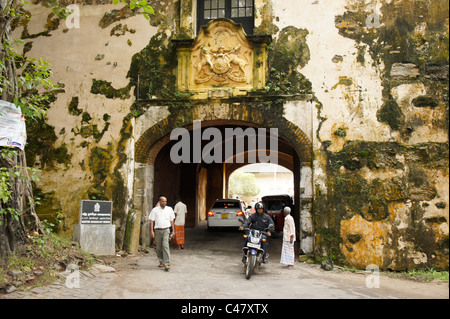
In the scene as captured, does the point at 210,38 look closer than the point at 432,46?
No

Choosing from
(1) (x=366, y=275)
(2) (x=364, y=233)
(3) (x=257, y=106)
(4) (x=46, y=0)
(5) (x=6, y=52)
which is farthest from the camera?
(4) (x=46, y=0)

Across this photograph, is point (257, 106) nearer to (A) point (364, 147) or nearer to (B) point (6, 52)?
(A) point (364, 147)

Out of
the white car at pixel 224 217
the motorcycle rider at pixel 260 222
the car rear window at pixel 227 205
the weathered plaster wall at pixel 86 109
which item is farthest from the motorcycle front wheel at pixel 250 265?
the car rear window at pixel 227 205

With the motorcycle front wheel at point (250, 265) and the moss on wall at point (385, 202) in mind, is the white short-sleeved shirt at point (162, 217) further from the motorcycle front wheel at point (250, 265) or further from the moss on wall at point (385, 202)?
the moss on wall at point (385, 202)

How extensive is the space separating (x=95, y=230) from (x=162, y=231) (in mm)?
1864

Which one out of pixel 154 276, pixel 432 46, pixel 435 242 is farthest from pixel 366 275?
pixel 432 46

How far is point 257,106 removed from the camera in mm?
9711

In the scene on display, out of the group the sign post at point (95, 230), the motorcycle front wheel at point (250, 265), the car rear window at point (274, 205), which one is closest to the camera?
the motorcycle front wheel at point (250, 265)

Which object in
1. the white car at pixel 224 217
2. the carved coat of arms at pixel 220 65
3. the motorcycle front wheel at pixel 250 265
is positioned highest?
the carved coat of arms at pixel 220 65

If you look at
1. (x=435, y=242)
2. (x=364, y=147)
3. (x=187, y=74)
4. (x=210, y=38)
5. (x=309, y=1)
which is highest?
(x=309, y=1)

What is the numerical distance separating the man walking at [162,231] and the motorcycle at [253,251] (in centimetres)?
164

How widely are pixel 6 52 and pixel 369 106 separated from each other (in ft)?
25.5

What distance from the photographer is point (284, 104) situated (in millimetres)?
9609

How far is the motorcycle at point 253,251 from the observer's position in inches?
291
